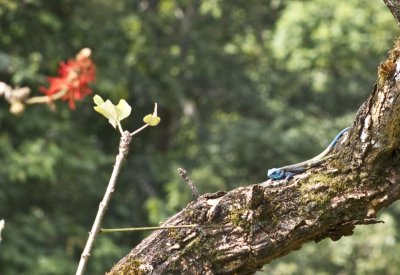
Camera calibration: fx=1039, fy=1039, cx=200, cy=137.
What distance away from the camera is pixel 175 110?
12.2m

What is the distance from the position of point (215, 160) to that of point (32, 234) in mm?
2193

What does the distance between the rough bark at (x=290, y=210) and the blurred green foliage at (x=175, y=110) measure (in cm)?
641

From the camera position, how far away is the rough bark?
201 cm

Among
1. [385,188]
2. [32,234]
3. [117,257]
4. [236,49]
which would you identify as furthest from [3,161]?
[385,188]

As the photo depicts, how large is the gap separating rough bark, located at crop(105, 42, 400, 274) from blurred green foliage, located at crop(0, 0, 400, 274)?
252 inches

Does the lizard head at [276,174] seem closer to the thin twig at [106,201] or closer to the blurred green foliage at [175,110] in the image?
the thin twig at [106,201]

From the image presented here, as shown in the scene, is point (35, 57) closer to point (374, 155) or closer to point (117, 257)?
point (117, 257)

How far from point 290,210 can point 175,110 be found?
1013cm

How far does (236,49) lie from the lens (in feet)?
43.5

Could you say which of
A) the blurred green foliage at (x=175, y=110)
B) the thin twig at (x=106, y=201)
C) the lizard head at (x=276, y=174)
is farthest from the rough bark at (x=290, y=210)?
the blurred green foliage at (x=175, y=110)

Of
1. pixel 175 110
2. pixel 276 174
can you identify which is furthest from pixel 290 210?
pixel 175 110

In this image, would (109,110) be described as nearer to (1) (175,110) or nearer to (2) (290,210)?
(2) (290,210)

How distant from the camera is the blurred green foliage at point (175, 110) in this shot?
9453 mm

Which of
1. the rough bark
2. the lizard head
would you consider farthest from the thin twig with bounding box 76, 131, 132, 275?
the lizard head
